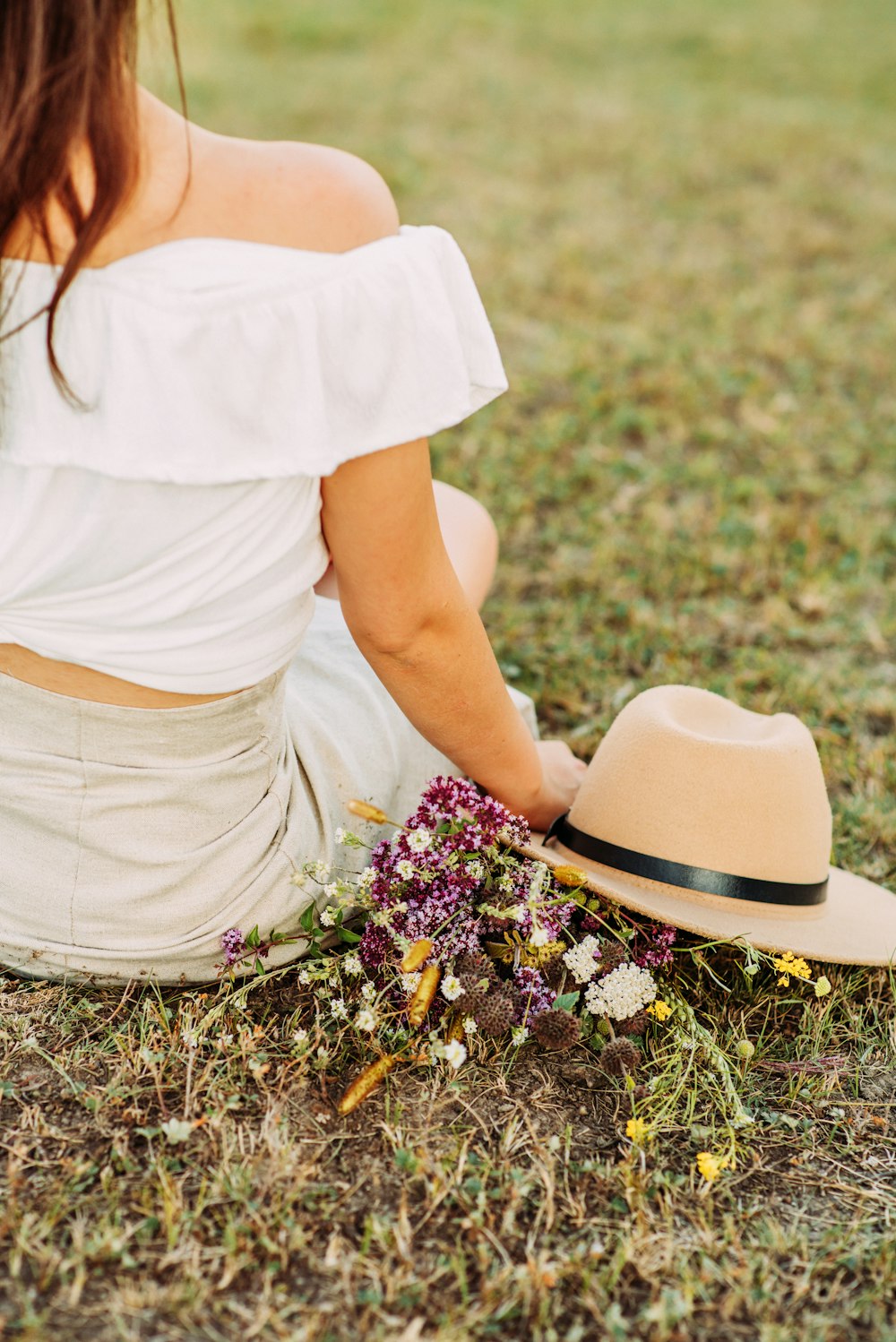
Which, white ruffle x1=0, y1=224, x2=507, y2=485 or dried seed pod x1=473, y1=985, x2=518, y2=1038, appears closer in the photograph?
white ruffle x1=0, y1=224, x2=507, y2=485

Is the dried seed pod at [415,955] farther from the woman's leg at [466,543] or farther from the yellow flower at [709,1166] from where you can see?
the woman's leg at [466,543]

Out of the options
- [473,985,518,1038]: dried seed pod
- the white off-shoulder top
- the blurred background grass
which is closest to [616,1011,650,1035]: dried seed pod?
[473,985,518,1038]: dried seed pod

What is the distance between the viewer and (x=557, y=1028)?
1.93m

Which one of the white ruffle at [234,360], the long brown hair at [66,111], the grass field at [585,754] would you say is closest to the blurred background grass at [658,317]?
the grass field at [585,754]

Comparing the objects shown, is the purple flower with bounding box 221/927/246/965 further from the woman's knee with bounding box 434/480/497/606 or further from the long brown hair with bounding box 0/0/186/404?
the long brown hair with bounding box 0/0/186/404

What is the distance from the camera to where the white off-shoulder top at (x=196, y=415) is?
142 cm

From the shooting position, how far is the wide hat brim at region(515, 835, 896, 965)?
2.02 meters

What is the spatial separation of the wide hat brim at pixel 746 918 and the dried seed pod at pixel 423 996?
0.25 meters

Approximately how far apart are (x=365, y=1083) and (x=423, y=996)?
0.51 ft

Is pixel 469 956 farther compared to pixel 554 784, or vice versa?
pixel 554 784

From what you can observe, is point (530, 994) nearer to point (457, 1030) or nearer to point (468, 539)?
point (457, 1030)

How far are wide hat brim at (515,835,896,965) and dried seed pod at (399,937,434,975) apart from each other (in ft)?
0.74

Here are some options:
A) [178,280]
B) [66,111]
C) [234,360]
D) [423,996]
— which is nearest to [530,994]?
[423,996]

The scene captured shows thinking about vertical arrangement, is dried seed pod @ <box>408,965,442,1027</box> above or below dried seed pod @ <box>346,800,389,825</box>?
below
